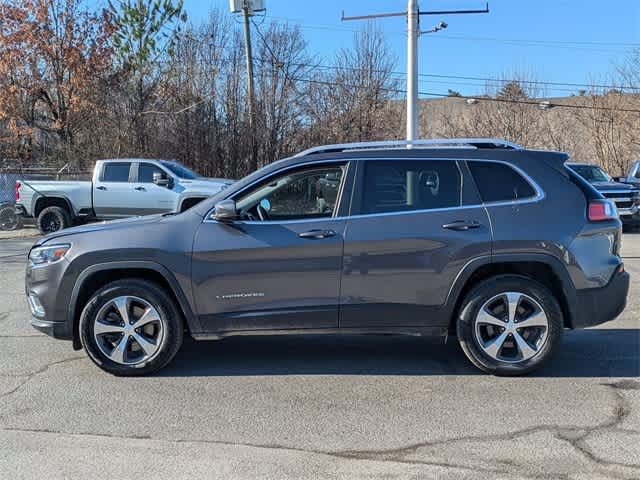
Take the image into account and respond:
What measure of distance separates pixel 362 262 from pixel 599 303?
6.48ft

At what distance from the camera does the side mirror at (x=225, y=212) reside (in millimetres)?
4836

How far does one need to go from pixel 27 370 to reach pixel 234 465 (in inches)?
106

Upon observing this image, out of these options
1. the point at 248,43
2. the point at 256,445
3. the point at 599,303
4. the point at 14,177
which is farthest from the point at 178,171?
the point at 256,445

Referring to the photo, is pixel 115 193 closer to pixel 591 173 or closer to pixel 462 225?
pixel 462 225

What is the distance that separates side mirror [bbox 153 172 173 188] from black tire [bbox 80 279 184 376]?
10344mm

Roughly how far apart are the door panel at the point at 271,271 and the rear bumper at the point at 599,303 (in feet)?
6.51

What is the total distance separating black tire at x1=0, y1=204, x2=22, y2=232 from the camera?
57.7ft

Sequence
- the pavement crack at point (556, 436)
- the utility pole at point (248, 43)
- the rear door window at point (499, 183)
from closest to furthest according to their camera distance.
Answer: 1. the pavement crack at point (556, 436)
2. the rear door window at point (499, 183)
3. the utility pole at point (248, 43)

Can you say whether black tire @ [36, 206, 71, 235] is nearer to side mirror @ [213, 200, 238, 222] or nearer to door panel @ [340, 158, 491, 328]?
side mirror @ [213, 200, 238, 222]

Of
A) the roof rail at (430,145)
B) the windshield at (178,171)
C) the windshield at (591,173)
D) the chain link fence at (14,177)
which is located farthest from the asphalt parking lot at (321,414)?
the chain link fence at (14,177)

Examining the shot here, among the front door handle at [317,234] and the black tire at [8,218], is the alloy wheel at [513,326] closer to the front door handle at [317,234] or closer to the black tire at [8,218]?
the front door handle at [317,234]

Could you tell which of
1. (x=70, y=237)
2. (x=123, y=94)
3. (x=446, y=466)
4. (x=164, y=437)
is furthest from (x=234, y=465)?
(x=123, y=94)

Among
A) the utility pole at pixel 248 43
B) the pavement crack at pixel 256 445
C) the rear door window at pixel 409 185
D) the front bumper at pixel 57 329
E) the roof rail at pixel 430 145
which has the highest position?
the utility pole at pixel 248 43

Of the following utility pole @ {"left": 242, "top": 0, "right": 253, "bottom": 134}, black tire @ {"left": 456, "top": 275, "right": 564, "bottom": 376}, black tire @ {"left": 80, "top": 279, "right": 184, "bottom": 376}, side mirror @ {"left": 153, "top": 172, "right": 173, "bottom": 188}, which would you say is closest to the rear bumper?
black tire @ {"left": 456, "top": 275, "right": 564, "bottom": 376}
